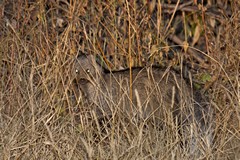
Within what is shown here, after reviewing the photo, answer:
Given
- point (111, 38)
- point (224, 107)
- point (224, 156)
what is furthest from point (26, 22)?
point (224, 156)

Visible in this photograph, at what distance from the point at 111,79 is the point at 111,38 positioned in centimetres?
88

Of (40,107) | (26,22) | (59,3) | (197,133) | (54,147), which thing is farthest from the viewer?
(59,3)

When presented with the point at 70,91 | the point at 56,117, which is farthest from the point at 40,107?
the point at 70,91

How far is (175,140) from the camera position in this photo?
17.7 feet

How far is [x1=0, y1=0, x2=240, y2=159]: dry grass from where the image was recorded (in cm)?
541

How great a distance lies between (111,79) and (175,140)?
1363 mm

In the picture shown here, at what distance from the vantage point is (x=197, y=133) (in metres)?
5.52

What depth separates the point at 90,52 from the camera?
722 cm

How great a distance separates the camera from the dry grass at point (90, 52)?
17.7ft

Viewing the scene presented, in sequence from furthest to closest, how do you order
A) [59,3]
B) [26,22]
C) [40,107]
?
1. [59,3]
2. [26,22]
3. [40,107]

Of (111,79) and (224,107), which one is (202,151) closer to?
(224,107)

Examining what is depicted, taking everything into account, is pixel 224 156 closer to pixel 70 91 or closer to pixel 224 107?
pixel 224 107

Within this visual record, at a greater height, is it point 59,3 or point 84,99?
point 59,3

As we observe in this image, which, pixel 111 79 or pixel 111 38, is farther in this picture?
pixel 111 38
